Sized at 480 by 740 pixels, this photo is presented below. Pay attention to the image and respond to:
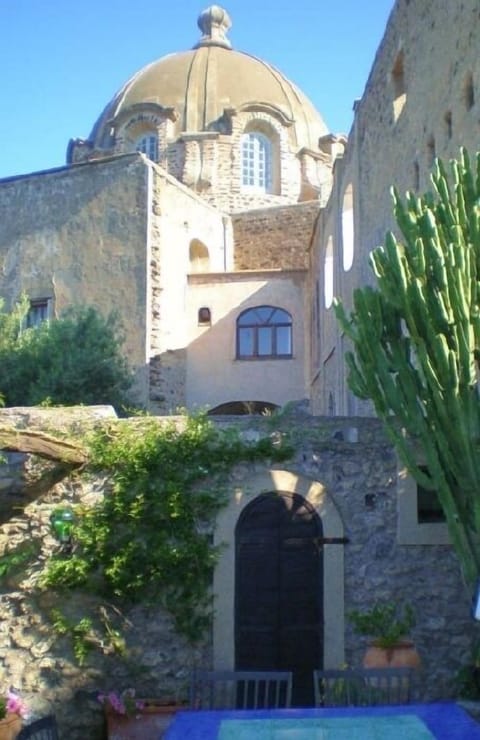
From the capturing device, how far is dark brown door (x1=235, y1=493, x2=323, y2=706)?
343 inches

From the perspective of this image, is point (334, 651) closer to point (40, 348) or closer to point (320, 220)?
point (40, 348)

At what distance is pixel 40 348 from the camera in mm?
17062

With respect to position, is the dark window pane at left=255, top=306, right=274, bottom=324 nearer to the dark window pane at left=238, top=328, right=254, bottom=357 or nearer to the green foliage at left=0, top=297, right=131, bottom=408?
the dark window pane at left=238, top=328, right=254, bottom=357

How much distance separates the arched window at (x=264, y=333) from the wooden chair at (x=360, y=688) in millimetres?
15641

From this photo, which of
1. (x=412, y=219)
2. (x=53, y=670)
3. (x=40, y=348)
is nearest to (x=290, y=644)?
(x=53, y=670)

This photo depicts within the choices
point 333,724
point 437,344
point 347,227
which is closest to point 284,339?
point 347,227

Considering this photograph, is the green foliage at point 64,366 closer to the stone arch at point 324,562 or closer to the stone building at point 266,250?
the stone building at point 266,250

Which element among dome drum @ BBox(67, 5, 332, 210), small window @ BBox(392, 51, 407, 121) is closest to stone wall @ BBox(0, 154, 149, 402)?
dome drum @ BBox(67, 5, 332, 210)

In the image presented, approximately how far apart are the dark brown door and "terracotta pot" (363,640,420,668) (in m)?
0.79

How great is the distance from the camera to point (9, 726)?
7.66 metres

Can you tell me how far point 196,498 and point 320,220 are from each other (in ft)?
43.1

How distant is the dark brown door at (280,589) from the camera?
870cm

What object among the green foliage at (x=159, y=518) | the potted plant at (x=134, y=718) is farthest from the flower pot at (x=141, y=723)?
the green foliage at (x=159, y=518)

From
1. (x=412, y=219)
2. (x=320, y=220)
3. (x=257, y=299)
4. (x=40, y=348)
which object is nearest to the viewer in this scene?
(x=412, y=219)
